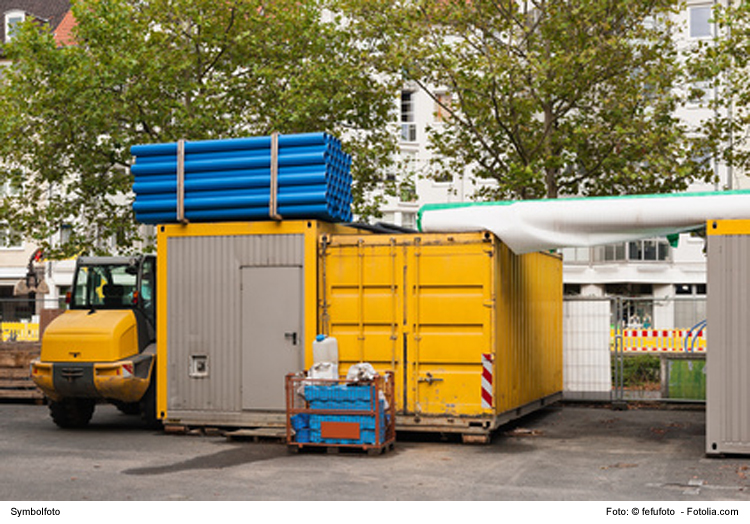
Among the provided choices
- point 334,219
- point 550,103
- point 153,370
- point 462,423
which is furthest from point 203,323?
point 550,103

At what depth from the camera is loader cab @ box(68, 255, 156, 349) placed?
648 inches

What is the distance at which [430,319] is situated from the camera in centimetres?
1416

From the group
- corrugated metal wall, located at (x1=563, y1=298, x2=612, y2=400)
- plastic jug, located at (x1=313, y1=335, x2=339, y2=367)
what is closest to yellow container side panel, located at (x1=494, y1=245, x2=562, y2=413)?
corrugated metal wall, located at (x1=563, y1=298, x2=612, y2=400)

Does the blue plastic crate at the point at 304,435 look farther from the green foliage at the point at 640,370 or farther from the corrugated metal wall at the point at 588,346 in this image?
the green foliage at the point at 640,370

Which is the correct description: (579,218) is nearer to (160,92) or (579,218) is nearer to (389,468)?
(389,468)

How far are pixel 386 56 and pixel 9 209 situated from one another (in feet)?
33.5

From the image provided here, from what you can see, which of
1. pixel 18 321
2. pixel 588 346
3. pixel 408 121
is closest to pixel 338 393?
pixel 588 346

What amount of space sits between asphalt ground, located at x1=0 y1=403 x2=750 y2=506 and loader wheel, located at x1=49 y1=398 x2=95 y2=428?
32 centimetres

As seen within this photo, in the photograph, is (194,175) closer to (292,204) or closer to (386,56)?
(292,204)

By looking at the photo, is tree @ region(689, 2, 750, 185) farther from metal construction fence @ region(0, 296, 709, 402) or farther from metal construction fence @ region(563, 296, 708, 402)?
metal construction fence @ region(563, 296, 708, 402)

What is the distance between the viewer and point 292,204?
48.3ft

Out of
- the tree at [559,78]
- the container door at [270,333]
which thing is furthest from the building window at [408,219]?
the container door at [270,333]

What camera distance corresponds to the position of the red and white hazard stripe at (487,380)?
13.8 meters

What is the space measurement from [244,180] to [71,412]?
4.77 metres
